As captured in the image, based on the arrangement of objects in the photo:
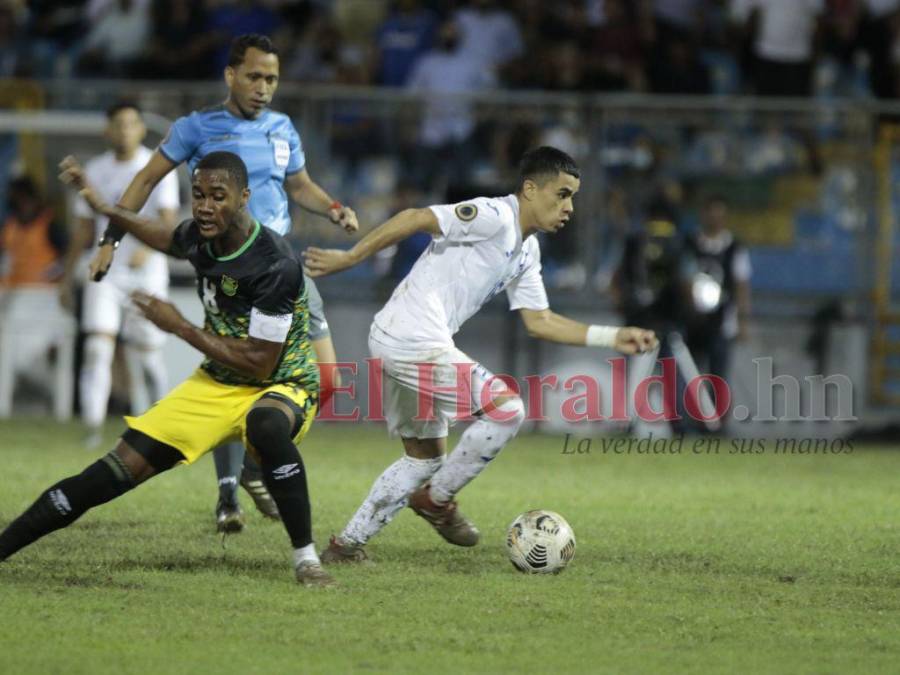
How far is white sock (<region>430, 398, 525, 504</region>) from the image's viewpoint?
7.79 meters

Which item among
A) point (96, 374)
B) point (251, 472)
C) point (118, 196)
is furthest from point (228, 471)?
point (118, 196)

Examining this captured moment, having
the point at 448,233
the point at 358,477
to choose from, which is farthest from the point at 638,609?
the point at 358,477

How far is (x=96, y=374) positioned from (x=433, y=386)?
5.42m

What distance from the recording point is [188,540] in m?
8.53

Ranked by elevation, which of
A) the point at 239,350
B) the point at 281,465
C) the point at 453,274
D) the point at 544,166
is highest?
the point at 544,166

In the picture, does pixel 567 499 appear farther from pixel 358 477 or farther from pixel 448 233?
pixel 448 233

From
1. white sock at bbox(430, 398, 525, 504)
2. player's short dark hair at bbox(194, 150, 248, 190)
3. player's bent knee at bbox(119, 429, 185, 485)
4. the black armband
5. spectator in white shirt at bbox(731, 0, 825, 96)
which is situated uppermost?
spectator in white shirt at bbox(731, 0, 825, 96)

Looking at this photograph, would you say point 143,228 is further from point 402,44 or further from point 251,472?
point 402,44

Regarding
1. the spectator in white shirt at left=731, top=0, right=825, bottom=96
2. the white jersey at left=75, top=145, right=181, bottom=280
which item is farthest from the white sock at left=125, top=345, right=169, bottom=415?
the spectator in white shirt at left=731, top=0, right=825, bottom=96

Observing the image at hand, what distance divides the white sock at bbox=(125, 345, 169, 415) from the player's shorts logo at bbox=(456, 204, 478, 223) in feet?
→ 17.2

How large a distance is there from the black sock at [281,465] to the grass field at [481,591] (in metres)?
0.33

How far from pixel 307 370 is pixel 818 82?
1167cm

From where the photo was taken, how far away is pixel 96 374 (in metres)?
12.5

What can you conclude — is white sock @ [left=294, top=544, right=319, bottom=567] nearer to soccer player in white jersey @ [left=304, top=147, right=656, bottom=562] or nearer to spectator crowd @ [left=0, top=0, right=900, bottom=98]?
soccer player in white jersey @ [left=304, top=147, right=656, bottom=562]
